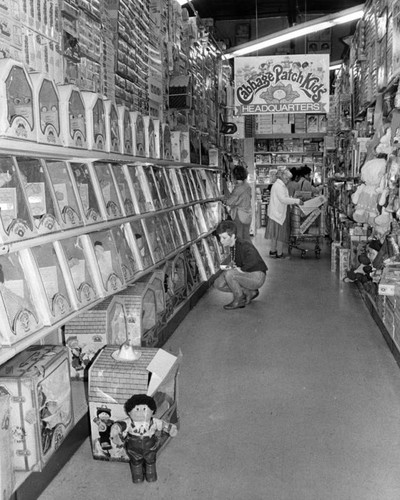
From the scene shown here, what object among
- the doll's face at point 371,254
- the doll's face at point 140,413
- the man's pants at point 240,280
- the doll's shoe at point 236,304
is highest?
the doll's face at point 371,254

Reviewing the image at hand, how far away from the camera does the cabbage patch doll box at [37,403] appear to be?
245 cm

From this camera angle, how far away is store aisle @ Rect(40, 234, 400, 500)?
264 cm

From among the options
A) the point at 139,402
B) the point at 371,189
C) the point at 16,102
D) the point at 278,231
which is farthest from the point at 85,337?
the point at 278,231

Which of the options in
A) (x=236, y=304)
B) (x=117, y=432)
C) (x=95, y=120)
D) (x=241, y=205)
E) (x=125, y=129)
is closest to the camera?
(x=117, y=432)

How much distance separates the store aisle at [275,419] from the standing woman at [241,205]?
2778 mm

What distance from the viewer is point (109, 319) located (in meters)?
3.65

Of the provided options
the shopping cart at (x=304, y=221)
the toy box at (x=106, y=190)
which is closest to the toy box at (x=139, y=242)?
the toy box at (x=106, y=190)

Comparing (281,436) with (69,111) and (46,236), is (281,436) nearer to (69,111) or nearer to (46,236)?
(46,236)

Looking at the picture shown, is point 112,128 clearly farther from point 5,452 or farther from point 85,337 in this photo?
point 5,452

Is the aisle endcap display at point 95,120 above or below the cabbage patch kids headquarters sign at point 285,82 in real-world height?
below

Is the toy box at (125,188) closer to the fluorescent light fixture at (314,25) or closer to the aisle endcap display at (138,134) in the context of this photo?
the aisle endcap display at (138,134)

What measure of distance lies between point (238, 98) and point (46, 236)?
6362 mm

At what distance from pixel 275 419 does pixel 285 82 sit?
5.98 meters

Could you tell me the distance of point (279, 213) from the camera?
9953 millimetres
